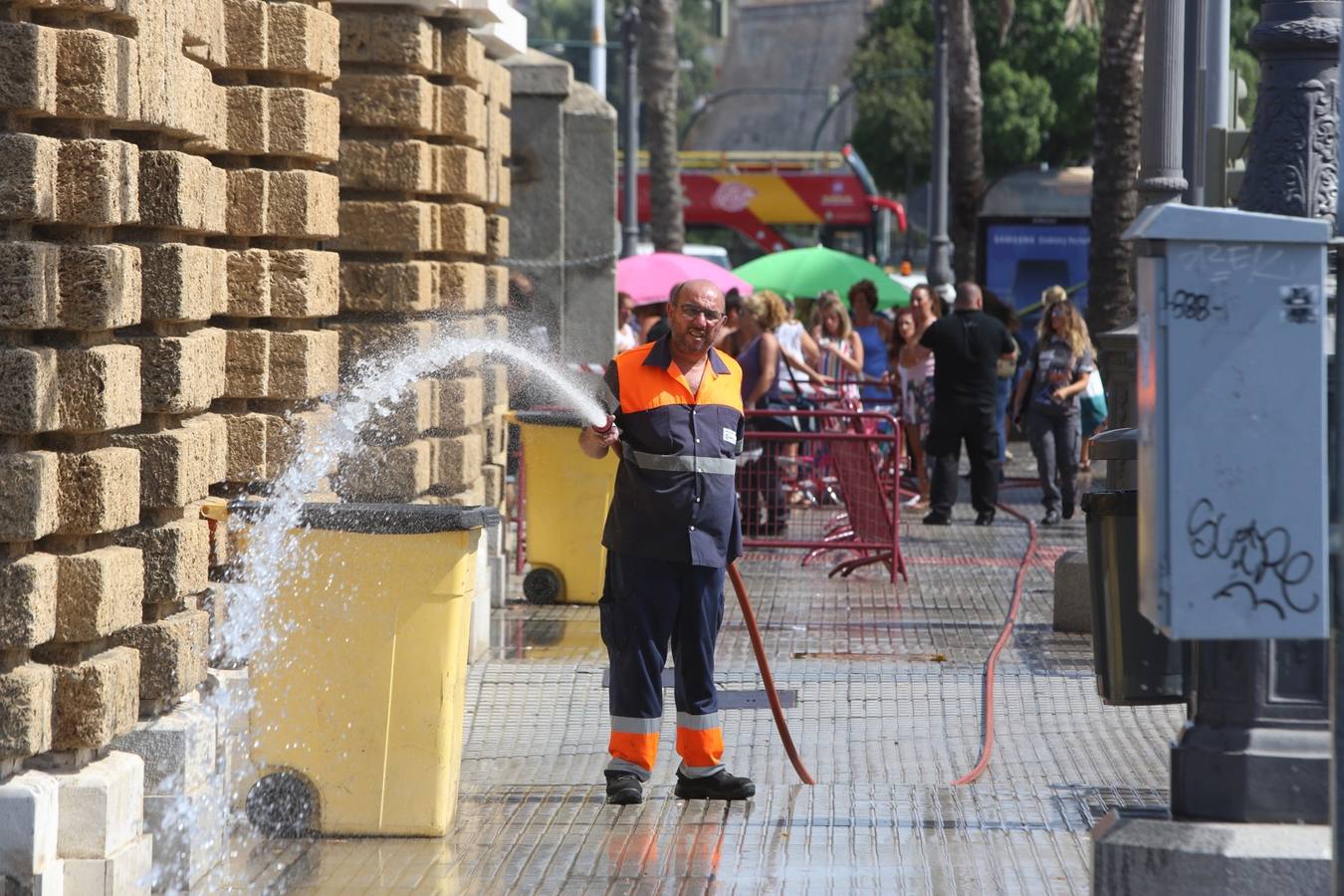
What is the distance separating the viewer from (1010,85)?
57.3 metres

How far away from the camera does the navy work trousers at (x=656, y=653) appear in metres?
7.19

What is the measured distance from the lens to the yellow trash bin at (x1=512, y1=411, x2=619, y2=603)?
11539 millimetres

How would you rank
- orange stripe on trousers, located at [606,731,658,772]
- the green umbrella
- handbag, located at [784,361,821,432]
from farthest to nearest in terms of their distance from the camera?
1. the green umbrella
2. handbag, located at [784,361,821,432]
3. orange stripe on trousers, located at [606,731,658,772]

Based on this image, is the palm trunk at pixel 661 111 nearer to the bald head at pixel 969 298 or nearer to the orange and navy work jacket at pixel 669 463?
the bald head at pixel 969 298

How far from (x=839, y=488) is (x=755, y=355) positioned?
7.17 ft

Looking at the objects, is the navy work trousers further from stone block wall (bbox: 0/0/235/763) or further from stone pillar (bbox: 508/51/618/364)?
stone pillar (bbox: 508/51/618/364)

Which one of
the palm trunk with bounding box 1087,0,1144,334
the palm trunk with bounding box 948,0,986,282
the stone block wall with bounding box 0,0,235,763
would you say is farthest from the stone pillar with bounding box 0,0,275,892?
the palm trunk with bounding box 948,0,986,282

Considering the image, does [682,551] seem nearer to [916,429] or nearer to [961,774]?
[961,774]

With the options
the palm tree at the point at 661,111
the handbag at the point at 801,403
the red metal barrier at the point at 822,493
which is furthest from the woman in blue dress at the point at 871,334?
the palm tree at the point at 661,111

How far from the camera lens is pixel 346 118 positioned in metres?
9.59

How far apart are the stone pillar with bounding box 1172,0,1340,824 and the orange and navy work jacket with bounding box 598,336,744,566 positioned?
2.39 m

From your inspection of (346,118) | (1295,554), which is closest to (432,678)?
(1295,554)

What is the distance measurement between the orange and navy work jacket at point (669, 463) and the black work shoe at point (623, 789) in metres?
0.76

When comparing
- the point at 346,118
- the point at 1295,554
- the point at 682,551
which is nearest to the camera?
the point at 1295,554
